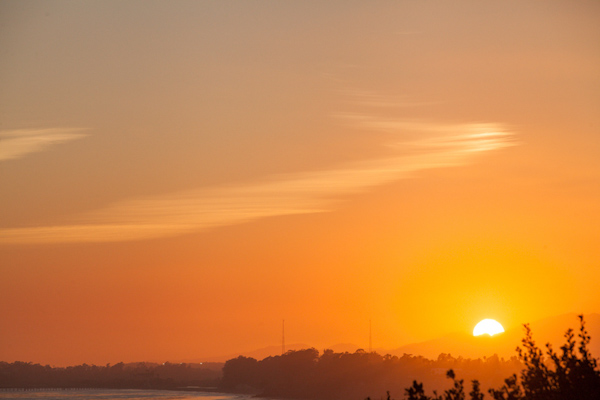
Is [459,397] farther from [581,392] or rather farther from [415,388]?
[581,392]

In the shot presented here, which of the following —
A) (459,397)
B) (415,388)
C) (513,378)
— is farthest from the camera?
(513,378)

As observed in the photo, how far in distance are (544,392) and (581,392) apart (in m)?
1.77

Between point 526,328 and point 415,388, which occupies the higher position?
point 526,328

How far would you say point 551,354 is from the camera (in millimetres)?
31250

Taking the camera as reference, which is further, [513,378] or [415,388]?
[513,378]

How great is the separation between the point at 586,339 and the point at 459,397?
223 inches

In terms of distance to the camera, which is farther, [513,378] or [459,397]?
[513,378]

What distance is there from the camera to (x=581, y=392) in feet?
95.4

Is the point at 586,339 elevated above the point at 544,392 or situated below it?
above

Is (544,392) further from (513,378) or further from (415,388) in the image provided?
(415,388)

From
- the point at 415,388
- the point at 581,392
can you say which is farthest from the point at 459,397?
the point at 581,392

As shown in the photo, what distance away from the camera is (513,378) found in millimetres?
29984

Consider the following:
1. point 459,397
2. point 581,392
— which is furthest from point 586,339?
point 459,397

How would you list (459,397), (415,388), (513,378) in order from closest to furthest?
(415,388)
(459,397)
(513,378)
